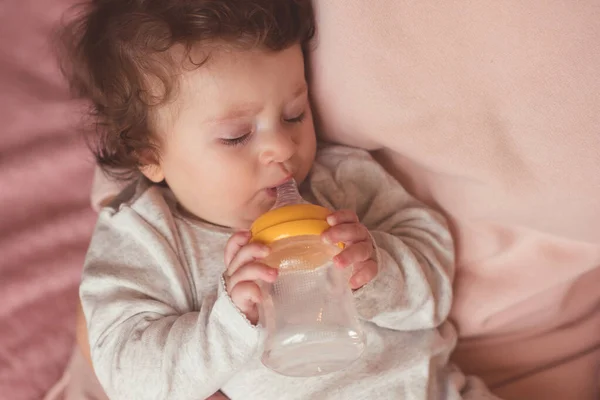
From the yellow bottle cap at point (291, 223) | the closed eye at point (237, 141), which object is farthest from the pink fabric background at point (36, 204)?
the yellow bottle cap at point (291, 223)

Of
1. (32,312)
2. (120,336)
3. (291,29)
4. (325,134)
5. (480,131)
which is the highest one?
(291,29)

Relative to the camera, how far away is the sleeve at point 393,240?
40.3 inches

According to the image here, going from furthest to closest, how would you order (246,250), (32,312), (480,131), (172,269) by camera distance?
1. (32,312)
2. (172,269)
3. (480,131)
4. (246,250)

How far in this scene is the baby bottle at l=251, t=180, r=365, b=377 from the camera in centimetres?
82

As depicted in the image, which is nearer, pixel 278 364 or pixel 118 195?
pixel 278 364

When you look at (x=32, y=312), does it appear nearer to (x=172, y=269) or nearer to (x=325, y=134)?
(x=172, y=269)

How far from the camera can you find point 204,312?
0.98m

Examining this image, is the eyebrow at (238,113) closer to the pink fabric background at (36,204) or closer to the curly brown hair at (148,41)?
the curly brown hair at (148,41)

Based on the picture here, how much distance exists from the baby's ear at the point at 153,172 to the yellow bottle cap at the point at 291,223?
1.18 feet

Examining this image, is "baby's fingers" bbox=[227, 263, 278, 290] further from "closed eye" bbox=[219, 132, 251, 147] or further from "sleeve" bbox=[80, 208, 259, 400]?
"closed eye" bbox=[219, 132, 251, 147]

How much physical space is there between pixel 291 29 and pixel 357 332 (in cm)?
48

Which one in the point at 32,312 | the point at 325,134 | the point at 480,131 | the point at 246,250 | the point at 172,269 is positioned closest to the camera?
the point at 246,250

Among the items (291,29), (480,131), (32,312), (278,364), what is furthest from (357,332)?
(32,312)

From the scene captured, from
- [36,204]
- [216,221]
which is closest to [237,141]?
[216,221]
